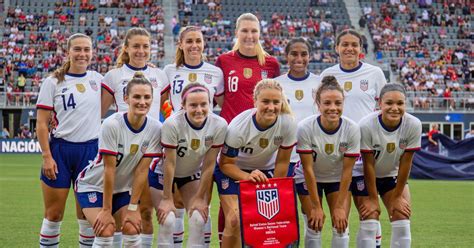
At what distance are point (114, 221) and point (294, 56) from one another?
229 cm

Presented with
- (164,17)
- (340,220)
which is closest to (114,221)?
(340,220)

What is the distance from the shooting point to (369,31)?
38.8 metres

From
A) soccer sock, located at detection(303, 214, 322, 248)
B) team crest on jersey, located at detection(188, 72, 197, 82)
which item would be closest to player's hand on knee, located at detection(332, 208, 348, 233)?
soccer sock, located at detection(303, 214, 322, 248)

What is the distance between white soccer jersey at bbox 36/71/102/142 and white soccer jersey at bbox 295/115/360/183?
1.91 meters

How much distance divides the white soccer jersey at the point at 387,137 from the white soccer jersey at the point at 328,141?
0.56 ft

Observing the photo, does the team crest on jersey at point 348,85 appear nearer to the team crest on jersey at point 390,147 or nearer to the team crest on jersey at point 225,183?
the team crest on jersey at point 390,147

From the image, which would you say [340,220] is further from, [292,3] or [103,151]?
[292,3]

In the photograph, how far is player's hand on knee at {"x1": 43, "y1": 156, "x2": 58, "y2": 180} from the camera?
6633mm

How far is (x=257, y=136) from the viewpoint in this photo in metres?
6.47

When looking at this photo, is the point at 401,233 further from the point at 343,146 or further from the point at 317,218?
the point at 343,146

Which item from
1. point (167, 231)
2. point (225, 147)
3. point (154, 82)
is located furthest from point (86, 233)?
point (154, 82)

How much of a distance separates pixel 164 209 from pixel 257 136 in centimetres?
101

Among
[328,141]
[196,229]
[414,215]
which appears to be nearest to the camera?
[196,229]

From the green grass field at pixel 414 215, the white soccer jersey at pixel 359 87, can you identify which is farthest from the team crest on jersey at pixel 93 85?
the green grass field at pixel 414 215
